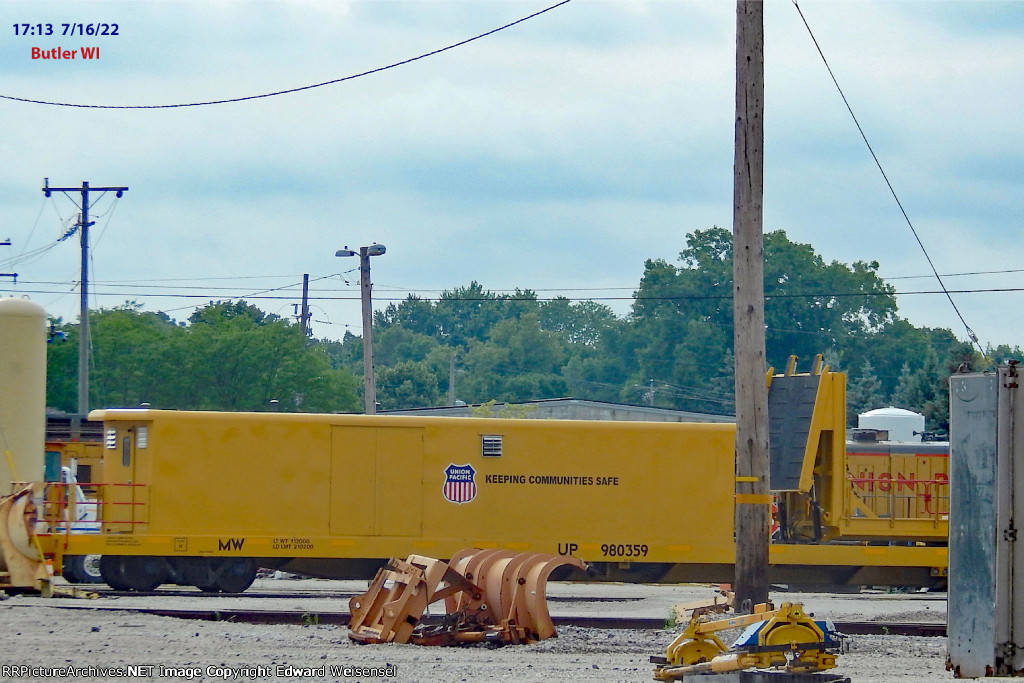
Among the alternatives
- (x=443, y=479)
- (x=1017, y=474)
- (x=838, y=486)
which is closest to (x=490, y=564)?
(x=443, y=479)

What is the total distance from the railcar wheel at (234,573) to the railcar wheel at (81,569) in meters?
3.41

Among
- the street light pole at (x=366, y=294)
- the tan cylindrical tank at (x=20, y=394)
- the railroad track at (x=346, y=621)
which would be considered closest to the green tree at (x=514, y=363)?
the street light pole at (x=366, y=294)

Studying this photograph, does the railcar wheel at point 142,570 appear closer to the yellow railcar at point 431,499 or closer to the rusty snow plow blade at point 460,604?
the yellow railcar at point 431,499

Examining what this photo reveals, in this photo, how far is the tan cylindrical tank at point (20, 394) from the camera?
704 inches

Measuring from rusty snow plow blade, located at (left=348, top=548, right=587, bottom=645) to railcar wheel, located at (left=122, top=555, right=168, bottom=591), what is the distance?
5.92m

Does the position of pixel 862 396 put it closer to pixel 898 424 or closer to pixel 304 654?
pixel 898 424

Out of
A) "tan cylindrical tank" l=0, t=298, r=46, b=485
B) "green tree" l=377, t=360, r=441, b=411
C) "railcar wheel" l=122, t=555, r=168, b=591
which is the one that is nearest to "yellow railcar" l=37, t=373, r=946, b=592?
"railcar wheel" l=122, t=555, r=168, b=591

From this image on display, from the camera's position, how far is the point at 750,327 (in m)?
12.1

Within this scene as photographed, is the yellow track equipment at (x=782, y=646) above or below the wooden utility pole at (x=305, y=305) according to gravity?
below

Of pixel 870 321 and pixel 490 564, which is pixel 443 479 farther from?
pixel 870 321

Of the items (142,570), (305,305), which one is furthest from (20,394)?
(305,305)

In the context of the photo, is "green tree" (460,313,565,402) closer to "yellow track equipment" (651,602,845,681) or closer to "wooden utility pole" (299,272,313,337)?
"wooden utility pole" (299,272,313,337)

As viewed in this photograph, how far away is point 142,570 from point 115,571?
409 mm

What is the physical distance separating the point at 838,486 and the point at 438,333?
126 metres
